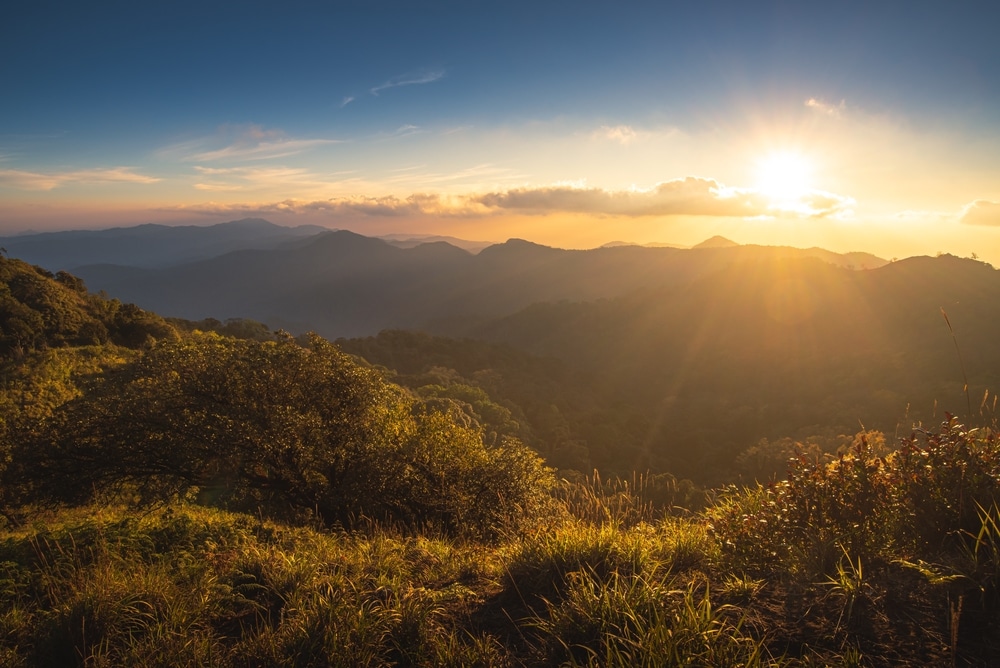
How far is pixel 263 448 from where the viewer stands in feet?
32.3

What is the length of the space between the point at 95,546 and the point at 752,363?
131m

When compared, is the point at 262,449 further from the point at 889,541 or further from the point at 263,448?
the point at 889,541

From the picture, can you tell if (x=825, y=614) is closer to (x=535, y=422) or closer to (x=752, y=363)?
(x=535, y=422)

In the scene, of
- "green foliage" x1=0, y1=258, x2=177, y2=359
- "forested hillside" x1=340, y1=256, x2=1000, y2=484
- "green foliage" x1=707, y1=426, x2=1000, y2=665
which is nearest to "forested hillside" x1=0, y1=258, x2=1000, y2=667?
"green foliage" x1=707, y1=426, x2=1000, y2=665

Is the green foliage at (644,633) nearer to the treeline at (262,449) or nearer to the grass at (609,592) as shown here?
the grass at (609,592)

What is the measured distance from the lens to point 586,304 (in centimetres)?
18262

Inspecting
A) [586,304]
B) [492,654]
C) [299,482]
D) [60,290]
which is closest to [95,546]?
[492,654]

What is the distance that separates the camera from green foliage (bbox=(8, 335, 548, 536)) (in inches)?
388

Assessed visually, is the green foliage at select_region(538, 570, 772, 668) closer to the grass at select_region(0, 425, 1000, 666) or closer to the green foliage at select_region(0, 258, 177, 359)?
the grass at select_region(0, 425, 1000, 666)

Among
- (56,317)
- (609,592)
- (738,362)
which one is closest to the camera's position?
(609,592)

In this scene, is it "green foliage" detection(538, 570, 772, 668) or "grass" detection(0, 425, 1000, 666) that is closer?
"green foliage" detection(538, 570, 772, 668)

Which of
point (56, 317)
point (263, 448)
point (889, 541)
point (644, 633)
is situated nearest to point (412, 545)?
point (644, 633)

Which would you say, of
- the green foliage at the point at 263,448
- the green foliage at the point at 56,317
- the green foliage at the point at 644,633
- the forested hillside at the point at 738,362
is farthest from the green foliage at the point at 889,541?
the forested hillside at the point at 738,362

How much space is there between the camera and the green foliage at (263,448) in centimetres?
986
